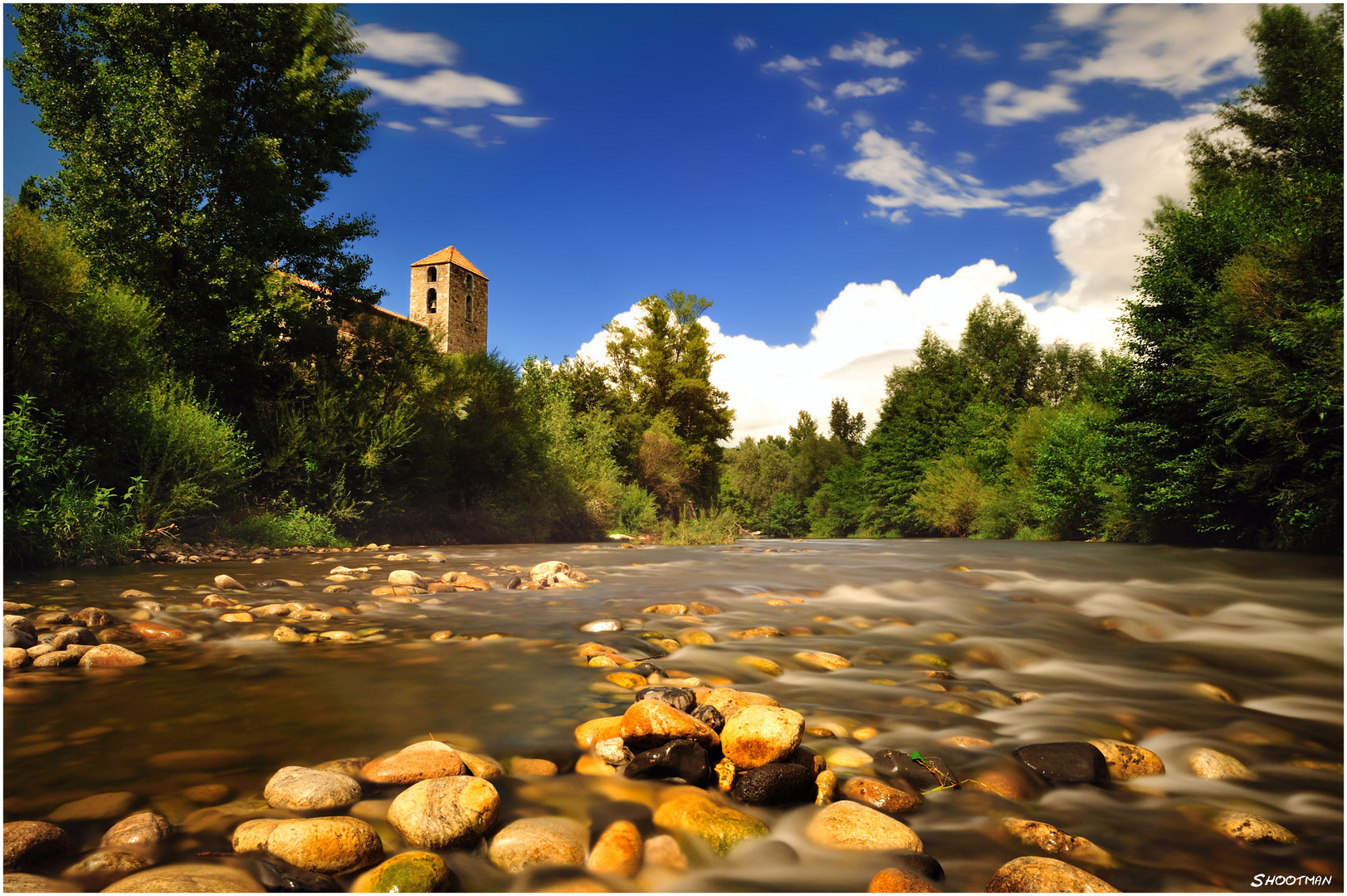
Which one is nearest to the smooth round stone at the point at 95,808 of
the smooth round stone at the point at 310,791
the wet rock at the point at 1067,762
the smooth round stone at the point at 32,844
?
the smooth round stone at the point at 32,844

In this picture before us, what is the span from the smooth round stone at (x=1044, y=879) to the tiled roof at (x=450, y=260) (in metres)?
64.2

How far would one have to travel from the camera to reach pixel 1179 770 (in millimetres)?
3717

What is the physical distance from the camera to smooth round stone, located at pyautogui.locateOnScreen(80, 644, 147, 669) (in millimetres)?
5031

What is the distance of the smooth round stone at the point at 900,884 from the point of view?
2471mm

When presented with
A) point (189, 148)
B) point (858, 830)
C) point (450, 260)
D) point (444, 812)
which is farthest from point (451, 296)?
point (858, 830)

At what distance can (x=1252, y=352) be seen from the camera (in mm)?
16625

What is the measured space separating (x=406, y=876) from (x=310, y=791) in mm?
818

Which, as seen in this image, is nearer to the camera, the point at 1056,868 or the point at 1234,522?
the point at 1056,868

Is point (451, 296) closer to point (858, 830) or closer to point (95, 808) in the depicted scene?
point (95, 808)

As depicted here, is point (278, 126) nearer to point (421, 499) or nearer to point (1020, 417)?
point (421, 499)

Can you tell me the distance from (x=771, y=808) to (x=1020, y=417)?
46.3 metres

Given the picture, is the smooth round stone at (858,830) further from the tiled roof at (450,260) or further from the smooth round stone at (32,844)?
the tiled roof at (450,260)

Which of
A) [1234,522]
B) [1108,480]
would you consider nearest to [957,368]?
[1108,480]

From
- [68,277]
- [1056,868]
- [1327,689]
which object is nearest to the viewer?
[1056,868]
